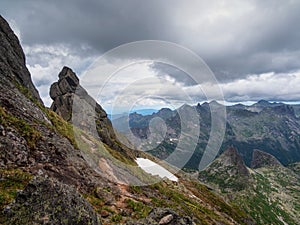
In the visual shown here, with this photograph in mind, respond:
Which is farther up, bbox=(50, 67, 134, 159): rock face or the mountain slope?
bbox=(50, 67, 134, 159): rock face

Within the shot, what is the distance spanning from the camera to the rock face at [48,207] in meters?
16.1

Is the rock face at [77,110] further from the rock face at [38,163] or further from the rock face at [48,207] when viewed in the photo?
the rock face at [48,207]

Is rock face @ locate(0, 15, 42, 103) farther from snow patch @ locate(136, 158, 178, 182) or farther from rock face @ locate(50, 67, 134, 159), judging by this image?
snow patch @ locate(136, 158, 178, 182)

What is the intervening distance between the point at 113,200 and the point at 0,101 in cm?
2045

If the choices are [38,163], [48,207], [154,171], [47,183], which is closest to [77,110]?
[154,171]

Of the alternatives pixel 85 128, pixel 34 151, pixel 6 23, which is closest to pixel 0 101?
pixel 34 151

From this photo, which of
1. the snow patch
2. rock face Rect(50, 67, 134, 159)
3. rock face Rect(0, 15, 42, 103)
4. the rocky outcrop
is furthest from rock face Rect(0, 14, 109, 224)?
the snow patch

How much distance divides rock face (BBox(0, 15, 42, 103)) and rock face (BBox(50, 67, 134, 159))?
111ft

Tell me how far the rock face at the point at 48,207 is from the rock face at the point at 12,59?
3481cm

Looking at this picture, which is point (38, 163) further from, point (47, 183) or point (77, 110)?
point (77, 110)

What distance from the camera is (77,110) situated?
99500mm

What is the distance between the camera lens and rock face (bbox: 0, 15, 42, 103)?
158ft

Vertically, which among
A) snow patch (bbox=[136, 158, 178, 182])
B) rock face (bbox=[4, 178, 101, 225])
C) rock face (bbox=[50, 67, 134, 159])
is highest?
rock face (bbox=[50, 67, 134, 159])

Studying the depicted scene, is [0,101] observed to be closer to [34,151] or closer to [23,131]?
[23,131]
